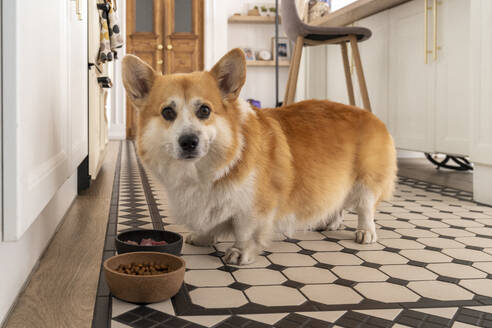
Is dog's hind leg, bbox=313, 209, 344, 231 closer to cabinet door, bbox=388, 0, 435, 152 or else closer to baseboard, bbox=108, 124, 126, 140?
cabinet door, bbox=388, 0, 435, 152

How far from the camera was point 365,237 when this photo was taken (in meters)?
1.82

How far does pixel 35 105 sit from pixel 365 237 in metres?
1.24

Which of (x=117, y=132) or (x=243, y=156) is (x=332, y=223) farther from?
(x=117, y=132)

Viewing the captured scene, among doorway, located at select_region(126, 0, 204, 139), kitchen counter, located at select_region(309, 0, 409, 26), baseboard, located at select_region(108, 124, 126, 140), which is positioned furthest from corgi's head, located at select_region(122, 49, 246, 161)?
baseboard, located at select_region(108, 124, 126, 140)

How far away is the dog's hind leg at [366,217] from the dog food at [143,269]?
84 cm

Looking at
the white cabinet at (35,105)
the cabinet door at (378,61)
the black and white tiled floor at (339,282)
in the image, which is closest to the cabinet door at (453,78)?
the cabinet door at (378,61)

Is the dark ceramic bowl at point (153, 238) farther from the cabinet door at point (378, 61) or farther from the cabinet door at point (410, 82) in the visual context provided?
the cabinet door at point (378, 61)

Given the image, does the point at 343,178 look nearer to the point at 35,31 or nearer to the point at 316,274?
the point at 316,274

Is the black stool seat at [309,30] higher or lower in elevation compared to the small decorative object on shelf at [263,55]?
lower

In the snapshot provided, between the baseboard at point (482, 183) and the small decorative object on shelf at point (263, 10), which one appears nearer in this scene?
the baseboard at point (482, 183)

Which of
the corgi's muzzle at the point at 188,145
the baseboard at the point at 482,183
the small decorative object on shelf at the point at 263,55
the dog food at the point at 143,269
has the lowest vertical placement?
the dog food at the point at 143,269

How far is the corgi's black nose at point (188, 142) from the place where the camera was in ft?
4.42

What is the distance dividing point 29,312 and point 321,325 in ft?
2.19

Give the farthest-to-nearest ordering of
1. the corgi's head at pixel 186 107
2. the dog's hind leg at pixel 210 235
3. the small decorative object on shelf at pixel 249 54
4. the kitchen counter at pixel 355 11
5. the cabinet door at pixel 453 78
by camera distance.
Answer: the small decorative object on shelf at pixel 249 54 → the kitchen counter at pixel 355 11 → the cabinet door at pixel 453 78 → the dog's hind leg at pixel 210 235 → the corgi's head at pixel 186 107
